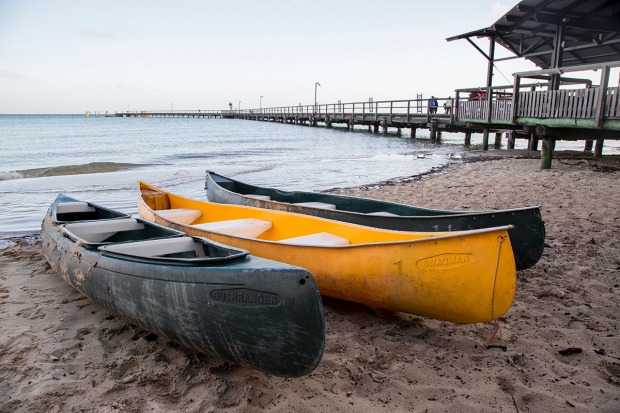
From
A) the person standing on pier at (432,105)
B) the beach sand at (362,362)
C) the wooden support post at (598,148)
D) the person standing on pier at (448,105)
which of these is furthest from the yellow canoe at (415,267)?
the person standing on pier at (432,105)

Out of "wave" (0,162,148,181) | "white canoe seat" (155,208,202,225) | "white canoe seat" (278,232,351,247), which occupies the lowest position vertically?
"wave" (0,162,148,181)

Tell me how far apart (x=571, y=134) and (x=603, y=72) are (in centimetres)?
206

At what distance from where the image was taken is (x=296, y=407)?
2518mm

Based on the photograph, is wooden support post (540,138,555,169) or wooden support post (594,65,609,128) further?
wooden support post (540,138,555,169)

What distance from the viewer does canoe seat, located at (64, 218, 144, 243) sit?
4.43 meters

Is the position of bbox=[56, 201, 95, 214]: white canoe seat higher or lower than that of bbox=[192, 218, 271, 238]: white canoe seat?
higher

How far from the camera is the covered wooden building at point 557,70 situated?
9.25m

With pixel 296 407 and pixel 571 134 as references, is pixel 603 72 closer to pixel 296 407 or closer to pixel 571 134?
pixel 571 134

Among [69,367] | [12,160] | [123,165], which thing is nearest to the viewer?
[69,367]

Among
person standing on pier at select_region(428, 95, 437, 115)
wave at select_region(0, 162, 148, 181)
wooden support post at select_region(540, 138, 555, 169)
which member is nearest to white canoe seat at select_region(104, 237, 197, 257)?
wooden support post at select_region(540, 138, 555, 169)

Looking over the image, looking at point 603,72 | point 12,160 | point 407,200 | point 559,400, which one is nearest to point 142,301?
point 559,400

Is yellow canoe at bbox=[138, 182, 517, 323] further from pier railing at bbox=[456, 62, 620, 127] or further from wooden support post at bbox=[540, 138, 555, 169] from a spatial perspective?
wooden support post at bbox=[540, 138, 555, 169]

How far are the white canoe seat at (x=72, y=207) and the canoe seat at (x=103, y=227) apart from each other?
1.21 meters

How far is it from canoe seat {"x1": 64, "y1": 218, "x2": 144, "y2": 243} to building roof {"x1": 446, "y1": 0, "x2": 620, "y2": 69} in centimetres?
1092
